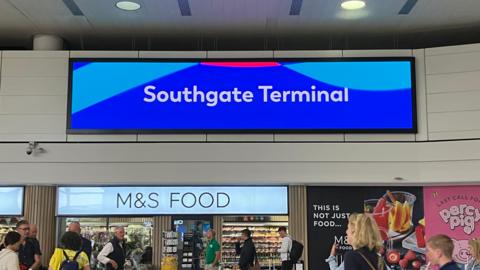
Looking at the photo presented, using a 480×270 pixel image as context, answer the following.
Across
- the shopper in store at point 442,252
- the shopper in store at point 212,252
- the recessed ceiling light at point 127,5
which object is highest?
the recessed ceiling light at point 127,5

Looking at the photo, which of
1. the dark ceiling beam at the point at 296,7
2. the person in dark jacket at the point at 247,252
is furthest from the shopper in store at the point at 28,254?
the dark ceiling beam at the point at 296,7

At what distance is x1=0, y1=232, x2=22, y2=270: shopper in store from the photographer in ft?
16.6

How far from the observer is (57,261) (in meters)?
5.21

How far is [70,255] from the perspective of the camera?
513cm

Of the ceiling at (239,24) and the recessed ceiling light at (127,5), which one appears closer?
the recessed ceiling light at (127,5)

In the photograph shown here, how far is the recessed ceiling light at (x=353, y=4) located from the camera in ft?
30.3

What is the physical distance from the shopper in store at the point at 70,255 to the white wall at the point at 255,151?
4.80 meters

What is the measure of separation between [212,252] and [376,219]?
10.3 feet

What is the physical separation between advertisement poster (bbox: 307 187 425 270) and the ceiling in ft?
10.2

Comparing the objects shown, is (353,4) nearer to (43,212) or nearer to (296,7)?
(296,7)

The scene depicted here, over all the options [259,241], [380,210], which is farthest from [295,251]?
[380,210]

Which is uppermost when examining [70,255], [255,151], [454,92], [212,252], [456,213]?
[454,92]

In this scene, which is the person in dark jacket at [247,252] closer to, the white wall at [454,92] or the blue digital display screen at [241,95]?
the blue digital display screen at [241,95]

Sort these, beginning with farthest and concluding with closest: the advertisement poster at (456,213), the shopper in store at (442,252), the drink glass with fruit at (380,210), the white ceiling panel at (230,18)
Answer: the drink glass with fruit at (380,210) < the advertisement poster at (456,213) < the white ceiling panel at (230,18) < the shopper in store at (442,252)
